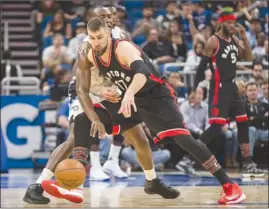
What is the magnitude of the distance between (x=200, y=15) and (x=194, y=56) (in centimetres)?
222

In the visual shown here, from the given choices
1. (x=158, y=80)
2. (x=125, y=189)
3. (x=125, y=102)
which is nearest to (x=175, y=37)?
(x=125, y=189)

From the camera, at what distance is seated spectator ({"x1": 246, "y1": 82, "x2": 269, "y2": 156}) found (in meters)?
12.7

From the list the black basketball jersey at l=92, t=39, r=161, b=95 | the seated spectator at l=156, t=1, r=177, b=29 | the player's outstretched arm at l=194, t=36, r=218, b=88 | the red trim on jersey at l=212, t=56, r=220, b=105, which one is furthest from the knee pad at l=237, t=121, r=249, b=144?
the seated spectator at l=156, t=1, r=177, b=29

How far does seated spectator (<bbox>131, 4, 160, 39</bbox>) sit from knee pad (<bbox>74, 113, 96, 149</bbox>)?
26.4 ft

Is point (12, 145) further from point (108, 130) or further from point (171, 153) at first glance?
point (108, 130)

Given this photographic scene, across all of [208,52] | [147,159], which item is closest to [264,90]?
[208,52]

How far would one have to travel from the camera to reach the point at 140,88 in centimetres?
716

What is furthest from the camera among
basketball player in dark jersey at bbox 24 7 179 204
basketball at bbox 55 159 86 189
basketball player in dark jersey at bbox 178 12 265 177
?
basketball player in dark jersey at bbox 178 12 265 177

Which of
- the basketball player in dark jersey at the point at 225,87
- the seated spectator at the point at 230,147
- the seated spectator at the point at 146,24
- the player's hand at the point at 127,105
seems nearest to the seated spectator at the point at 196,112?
the seated spectator at the point at 230,147

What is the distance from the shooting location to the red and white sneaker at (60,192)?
7.31 metres

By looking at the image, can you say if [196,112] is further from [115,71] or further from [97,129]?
[97,129]

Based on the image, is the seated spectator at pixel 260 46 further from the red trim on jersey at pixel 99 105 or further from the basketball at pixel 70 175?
the basketball at pixel 70 175

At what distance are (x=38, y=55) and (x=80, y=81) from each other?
1047 cm

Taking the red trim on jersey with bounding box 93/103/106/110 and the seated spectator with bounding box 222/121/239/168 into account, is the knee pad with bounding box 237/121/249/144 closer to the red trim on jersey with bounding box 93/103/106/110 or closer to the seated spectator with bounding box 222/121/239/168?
the seated spectator with bounding box 222/121/239/168
